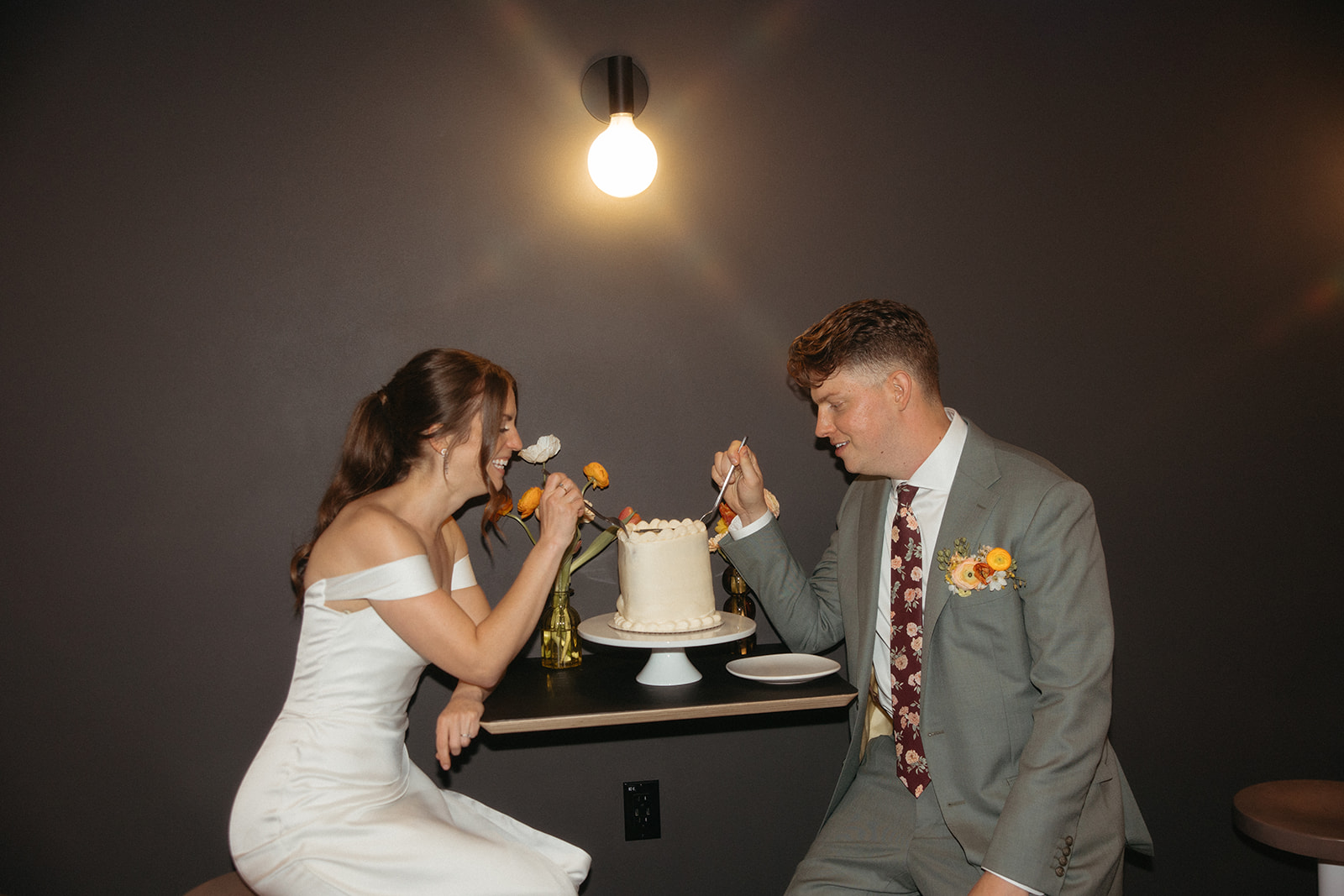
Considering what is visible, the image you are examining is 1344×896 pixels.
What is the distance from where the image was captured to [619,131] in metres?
2.30

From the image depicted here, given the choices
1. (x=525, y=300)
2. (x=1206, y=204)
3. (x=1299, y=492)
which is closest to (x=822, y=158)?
(x=525, y=300)

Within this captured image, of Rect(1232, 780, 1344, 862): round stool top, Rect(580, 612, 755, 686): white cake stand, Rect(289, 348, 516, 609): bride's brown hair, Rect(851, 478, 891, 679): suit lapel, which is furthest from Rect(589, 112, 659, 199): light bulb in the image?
Rect(1232, 780, 1344, 862): round stool top

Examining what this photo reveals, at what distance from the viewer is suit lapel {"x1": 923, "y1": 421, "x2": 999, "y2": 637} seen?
6.14 feet

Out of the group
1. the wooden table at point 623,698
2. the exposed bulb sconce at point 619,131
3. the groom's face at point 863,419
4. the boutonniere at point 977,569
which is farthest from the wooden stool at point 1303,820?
the exposed bulb sconce at point 619,131

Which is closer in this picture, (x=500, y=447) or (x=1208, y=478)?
(x=500, y=447)

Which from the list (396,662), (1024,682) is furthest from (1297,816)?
(396,662)

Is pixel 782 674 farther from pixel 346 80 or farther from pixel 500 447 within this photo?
pixel 346 80

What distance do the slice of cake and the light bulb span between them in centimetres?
95

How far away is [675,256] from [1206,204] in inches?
65.4

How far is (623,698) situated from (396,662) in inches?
19.9

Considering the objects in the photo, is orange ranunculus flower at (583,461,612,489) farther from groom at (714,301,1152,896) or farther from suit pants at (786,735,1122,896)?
suit pants at (786,735,1122,896)

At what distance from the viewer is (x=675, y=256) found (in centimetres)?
247

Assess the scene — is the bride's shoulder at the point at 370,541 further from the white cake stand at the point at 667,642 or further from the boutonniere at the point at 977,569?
the boutonniere at the point at 977,569

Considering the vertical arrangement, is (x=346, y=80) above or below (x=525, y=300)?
above
